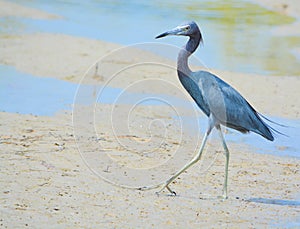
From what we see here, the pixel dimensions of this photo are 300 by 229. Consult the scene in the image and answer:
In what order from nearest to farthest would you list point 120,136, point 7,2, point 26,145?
1. point 26,145
2. point 120,136
3. point 7,2

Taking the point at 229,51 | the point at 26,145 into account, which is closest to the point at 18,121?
the point at 26,145

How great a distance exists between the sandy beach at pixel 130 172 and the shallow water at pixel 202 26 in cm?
277

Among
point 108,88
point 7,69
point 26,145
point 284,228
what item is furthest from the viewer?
point 7,69

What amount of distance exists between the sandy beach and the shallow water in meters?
2.77

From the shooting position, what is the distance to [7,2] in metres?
21.7

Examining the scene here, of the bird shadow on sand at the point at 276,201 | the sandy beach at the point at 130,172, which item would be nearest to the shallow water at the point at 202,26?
the sandy beach at the point at 130,172

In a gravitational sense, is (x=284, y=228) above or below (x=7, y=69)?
above

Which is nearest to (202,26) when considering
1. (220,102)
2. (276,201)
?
(220,102)

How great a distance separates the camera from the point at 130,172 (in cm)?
810

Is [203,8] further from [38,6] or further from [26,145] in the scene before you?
[26,145]

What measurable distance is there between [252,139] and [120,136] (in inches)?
67.4

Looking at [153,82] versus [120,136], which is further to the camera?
[153,82]

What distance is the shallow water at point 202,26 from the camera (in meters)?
15.5

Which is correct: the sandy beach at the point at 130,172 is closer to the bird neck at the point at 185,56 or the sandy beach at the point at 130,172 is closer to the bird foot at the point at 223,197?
the bird foot at the point at 223,197
